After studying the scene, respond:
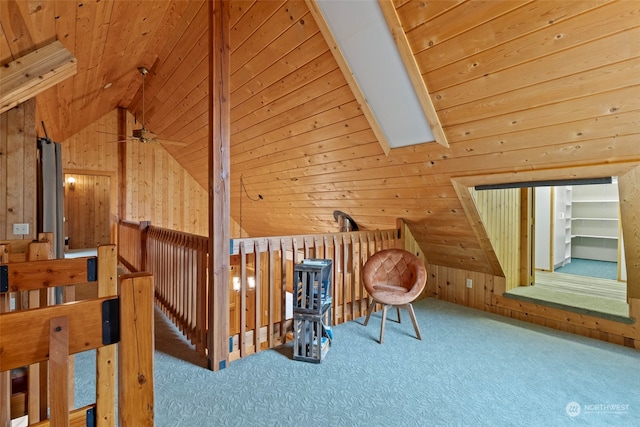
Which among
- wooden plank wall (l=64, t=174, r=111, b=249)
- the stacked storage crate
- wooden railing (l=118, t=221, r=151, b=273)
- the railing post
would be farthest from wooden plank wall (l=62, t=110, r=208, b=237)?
the stacked storage crate

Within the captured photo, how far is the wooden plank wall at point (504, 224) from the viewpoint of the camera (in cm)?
332

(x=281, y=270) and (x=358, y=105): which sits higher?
(x=358, y=105)

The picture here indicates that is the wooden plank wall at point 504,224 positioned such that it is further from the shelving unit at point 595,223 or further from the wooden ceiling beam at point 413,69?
the shelving unit at point 595,223

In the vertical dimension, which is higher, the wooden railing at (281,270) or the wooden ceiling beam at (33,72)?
the wooden ceiling beam at (33,72)

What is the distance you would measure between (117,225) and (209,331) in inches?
198

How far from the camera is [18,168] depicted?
8.98ft

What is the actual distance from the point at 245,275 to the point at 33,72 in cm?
197

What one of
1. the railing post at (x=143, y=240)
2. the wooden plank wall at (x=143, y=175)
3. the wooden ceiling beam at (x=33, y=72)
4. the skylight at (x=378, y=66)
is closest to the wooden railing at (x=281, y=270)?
the skylight at (x=378, y=66)

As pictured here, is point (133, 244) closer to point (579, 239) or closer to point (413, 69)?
point (413, 69)

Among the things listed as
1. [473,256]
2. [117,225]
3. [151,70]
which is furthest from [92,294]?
[473,256]

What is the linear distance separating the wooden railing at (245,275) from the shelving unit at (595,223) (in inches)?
183

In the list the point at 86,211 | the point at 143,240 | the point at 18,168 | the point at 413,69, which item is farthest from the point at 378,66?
the point at 86,211

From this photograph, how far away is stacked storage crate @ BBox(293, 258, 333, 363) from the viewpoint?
97.1 inches

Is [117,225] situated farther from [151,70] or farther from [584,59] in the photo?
[584,59]
